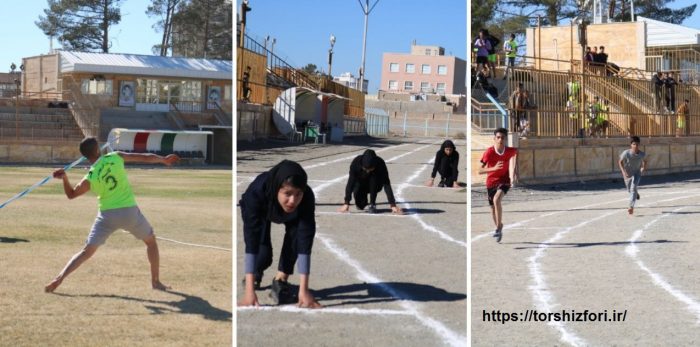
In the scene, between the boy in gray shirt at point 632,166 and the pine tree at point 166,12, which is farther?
the pine tree at point 166,12

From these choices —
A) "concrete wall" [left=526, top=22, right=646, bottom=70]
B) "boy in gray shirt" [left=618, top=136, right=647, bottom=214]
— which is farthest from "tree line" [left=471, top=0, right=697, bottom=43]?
"boy in gray shirt" [left=618, top=136, right=647, bottom=214]

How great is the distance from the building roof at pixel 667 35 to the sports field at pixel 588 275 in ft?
74.8

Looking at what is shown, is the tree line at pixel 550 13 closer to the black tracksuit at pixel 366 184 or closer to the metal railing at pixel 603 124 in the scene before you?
the metal railing at pixel 603 124

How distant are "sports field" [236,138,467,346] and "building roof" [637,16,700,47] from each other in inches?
1317

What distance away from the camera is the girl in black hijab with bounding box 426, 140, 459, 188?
4555 mm

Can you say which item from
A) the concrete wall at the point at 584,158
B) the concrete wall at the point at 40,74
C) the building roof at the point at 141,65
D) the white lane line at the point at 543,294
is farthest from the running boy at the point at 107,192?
the concrete wall at the point at 40,74

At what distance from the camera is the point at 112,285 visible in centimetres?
776

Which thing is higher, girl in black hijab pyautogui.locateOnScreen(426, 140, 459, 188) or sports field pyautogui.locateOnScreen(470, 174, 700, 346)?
girl in black hijab pyautogui.locateOnScreen(426, 140, 459, 188)

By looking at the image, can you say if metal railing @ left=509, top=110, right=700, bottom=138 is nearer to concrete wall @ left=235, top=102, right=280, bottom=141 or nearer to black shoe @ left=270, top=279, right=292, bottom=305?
black shoe @ left=270, top=279, right=292, bottom=305

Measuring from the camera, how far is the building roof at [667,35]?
36156 mm

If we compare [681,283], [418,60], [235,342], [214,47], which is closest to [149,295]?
[235,342]

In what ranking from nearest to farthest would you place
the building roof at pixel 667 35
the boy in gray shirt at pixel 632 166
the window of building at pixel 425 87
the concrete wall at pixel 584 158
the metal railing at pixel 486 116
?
the window of building at pixel 425 87 < the metal railing at pixel 486 116 < the boy in gray shirt at pixel 632 166 < the concrete wall at pixel 584 158 < the building roof at pixel 667 35

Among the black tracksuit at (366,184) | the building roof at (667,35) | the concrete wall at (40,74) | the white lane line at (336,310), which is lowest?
the white lane line at (336,310)

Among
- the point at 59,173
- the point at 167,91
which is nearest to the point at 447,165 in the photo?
the point at 59,173
